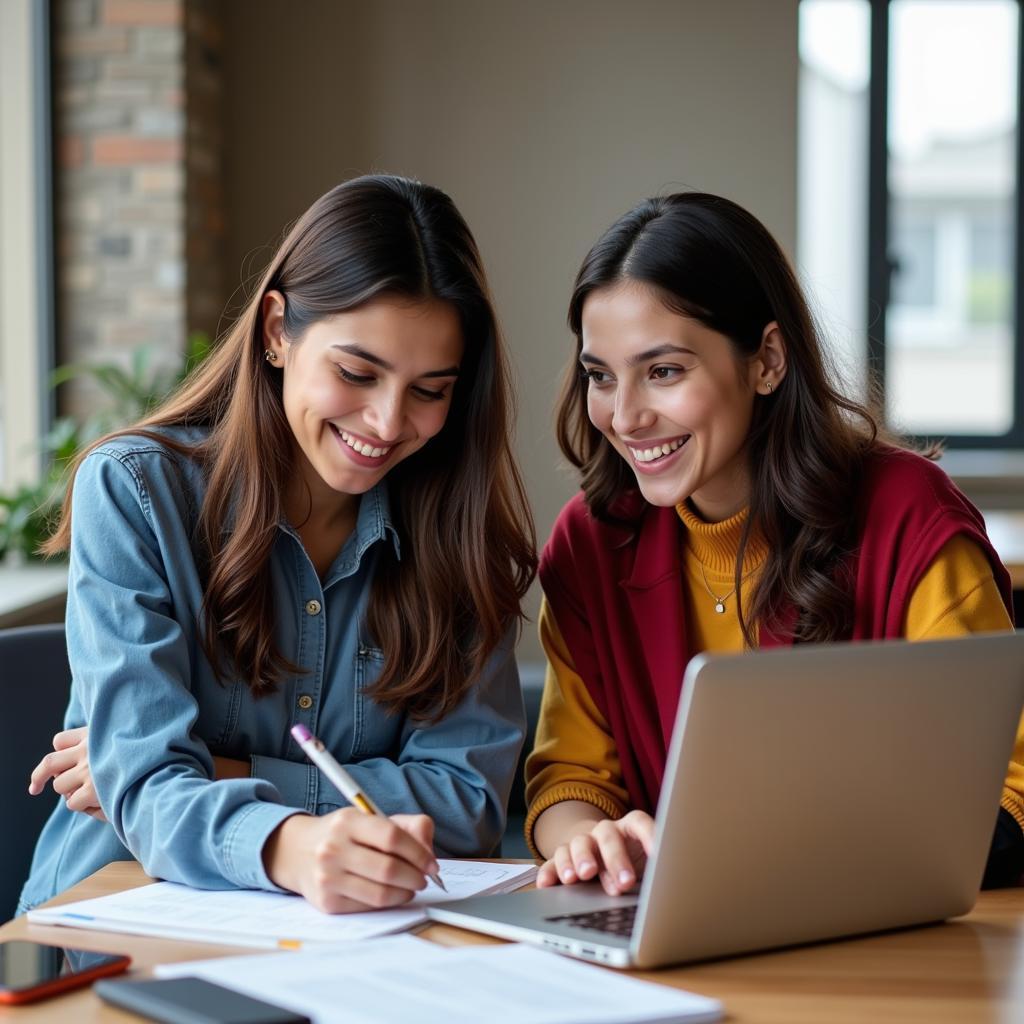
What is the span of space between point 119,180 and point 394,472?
90.4 inches

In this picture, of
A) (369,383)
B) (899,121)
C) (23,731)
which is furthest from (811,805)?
(899,121)

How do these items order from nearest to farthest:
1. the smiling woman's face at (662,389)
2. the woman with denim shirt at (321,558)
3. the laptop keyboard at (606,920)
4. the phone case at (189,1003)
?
1. the phone case at (189,1003)
2. the laptop keyboard at (606,920)
3. the woman with denim shirt at (321,558)
4. the smiling woman's face at (662,389)

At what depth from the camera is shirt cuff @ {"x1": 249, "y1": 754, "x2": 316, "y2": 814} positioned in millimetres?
1450

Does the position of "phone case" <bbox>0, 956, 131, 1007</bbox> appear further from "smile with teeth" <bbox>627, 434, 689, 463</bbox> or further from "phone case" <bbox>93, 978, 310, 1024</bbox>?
"smile with teeth" <bbox>627, 434, 689, 463</bbox>

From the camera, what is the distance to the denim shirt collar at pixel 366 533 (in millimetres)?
1588

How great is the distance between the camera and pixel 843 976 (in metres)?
1.04

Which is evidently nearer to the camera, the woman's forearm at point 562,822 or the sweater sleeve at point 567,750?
the woman's forearm at point 562,822

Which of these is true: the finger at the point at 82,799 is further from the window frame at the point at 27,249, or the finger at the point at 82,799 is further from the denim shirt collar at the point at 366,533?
the window frame at the point at 27,249

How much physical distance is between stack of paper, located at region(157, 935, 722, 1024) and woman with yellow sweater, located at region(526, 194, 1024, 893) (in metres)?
0.50

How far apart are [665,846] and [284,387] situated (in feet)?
2.53

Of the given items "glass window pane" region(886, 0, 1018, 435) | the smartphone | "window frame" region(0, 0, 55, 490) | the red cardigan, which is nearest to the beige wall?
"glass window pane" region(886, 0, 1018, 435)

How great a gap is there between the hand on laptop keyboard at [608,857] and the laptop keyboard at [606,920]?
0.05 m

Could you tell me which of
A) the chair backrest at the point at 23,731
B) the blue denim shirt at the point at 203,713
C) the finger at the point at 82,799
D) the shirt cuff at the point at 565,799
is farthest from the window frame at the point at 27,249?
the shirt cuff at the point at 565,799

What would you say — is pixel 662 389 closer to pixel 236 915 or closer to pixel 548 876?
pixel 548 876
